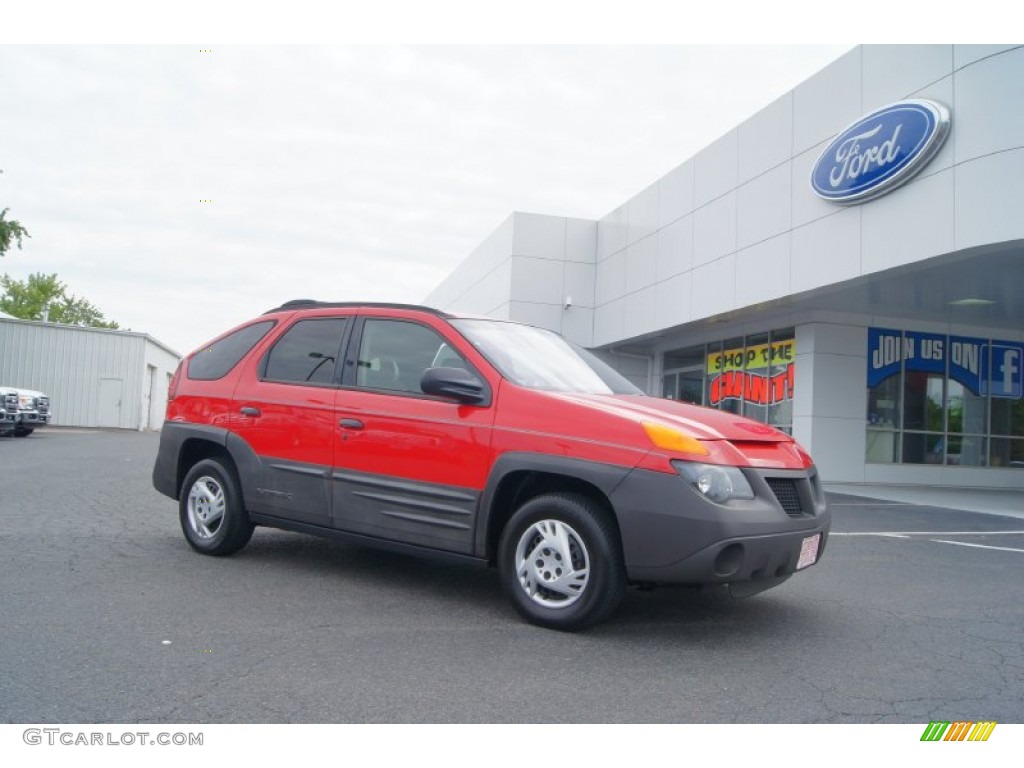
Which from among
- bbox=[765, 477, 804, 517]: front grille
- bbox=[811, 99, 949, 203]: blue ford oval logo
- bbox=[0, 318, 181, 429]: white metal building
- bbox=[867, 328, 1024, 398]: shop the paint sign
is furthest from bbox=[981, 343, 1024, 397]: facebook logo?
bbox=[0, 318, 181, 429]: white metal building

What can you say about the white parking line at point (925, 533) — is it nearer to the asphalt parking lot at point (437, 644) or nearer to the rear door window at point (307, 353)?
the asphalt parking lot at point (437, 644)

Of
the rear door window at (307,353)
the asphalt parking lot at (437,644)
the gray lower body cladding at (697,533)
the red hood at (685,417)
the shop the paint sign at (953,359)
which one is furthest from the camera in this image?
the shop the paint sign at (953,359)

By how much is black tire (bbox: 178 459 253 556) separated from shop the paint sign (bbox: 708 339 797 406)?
14714mm

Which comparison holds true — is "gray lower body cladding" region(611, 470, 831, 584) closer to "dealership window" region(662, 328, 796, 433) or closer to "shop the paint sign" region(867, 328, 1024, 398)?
"dealership window" region(662, 328, 796, 433)

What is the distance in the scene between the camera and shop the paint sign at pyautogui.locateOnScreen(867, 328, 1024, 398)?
18.4 meters

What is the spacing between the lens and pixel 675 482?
4289 mm

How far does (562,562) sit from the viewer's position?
4.53 meters

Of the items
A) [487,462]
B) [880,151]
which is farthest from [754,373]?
[487,462]

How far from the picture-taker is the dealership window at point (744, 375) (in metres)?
18.8

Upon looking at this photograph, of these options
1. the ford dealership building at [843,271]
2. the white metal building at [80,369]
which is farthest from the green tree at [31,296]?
the ford dealership building at [843,271]

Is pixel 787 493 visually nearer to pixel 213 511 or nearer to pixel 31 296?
pixel 213 511

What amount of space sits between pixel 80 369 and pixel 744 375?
29338 mm

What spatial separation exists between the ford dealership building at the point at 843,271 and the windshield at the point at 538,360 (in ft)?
26.7
